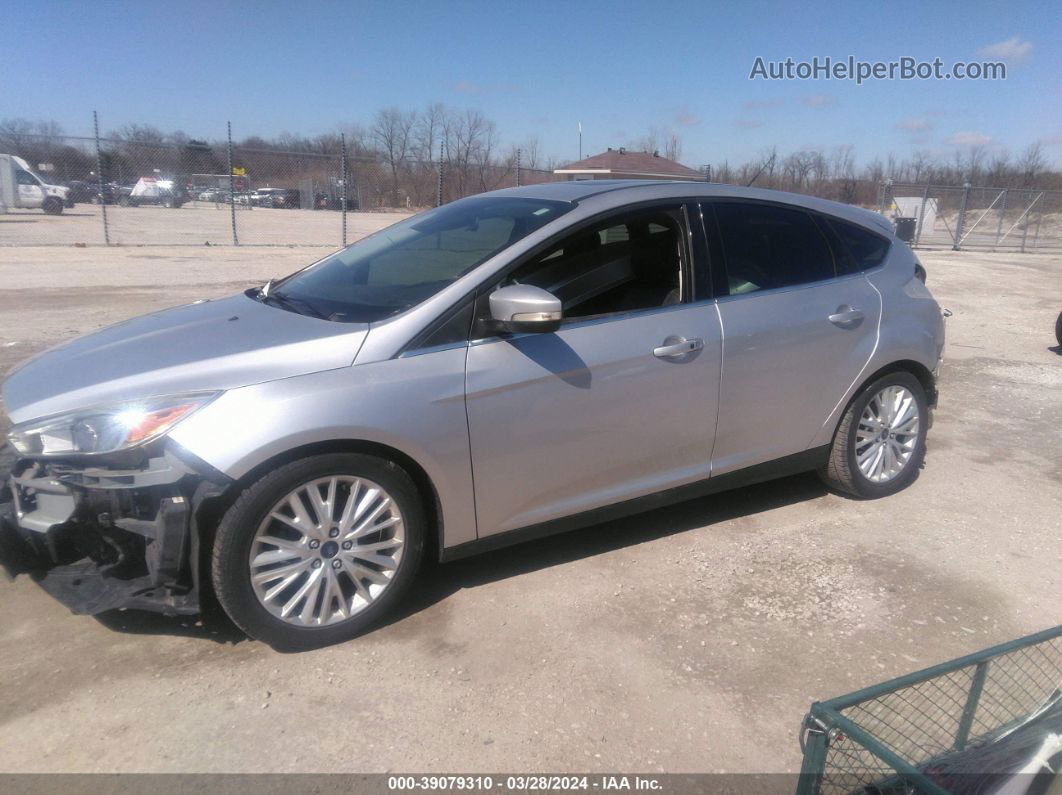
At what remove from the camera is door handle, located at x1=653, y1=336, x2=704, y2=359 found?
11.7ft

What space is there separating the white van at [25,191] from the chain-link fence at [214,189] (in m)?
0.04

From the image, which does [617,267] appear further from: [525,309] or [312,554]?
[312,554]

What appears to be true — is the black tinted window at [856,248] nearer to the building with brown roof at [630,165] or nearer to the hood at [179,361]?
the hood at [179,361]

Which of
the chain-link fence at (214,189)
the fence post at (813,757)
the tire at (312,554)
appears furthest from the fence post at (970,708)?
the chain-link fence at (214,189)

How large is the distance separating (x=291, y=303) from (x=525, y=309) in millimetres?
1198

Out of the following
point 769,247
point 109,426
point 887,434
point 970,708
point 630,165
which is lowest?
point 970,708

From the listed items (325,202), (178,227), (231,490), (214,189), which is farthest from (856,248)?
(325,202)

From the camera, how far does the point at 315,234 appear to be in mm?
21938

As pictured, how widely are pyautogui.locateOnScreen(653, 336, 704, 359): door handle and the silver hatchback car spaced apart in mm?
13

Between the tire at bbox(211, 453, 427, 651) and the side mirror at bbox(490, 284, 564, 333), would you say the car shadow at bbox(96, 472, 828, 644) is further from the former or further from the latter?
the side mirror at bbox(490, 284, 564, 333)

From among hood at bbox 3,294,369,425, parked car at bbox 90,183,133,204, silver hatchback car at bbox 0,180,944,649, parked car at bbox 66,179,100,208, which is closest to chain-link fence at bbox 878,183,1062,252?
silver hatchback car at bbox 0,180,944,649

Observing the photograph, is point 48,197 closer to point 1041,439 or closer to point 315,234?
point 315,234

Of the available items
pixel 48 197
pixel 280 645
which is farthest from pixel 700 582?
pixel 48 197

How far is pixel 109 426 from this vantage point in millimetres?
2816
